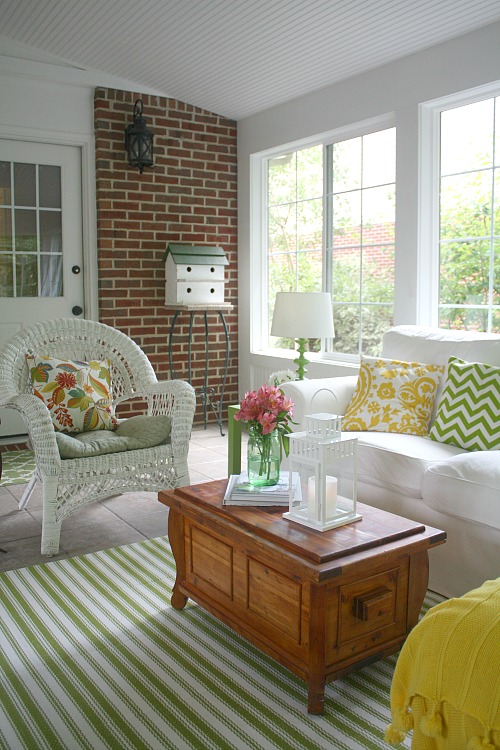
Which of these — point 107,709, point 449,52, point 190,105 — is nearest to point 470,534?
point 107,709

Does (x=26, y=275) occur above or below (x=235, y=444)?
above

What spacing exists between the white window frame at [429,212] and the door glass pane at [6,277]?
2.77 meters

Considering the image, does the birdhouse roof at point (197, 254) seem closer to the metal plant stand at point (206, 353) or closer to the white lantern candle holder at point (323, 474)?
the metal plant stand at point (206, 353)

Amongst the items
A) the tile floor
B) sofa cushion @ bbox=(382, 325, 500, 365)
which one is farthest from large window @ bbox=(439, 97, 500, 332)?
the tile floor

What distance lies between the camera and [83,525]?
3.42 m

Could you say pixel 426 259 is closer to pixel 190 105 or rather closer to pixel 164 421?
pixel 164 421

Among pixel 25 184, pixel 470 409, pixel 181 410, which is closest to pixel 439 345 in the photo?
pixel 470 409

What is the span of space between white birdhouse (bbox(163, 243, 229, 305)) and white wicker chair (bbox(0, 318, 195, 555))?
Result: 1.28 meters

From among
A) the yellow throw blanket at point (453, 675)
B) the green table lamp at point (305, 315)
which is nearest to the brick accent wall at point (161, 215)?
the green table lamp at point (305, 315)

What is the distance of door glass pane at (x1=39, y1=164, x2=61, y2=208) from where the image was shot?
512 cm

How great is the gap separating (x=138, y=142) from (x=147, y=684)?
397 cm

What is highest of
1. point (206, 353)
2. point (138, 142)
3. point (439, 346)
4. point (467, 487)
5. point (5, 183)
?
point (138, 142)

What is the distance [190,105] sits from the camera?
5.52 meters

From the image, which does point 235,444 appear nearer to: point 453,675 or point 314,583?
point 314,583
